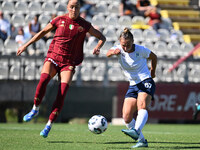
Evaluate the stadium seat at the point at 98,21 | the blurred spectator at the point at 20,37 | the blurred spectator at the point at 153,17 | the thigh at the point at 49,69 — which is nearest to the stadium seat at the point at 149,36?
the blurred spectator at the point at 153,17

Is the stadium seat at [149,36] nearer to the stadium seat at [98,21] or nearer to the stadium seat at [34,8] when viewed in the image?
the stadium seat at [98,21]

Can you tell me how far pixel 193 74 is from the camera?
16.4 meters

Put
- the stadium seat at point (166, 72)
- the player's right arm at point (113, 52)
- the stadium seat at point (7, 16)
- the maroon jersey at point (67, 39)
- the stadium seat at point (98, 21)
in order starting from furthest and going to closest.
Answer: the stadium seat at point (98, 21) → the stadium seat at point (7, 16) → the stadium seat at point (166, 72) → the maroon jersey at point (67, 39) → the player's right arm at point (113, 52)

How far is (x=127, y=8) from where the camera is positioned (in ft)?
68.9

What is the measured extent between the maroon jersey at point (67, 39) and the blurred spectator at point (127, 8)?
1255cm

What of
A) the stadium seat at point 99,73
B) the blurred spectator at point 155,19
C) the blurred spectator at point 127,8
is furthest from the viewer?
the blurred spectator at point 155,19

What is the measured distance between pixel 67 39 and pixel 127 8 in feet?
43.6

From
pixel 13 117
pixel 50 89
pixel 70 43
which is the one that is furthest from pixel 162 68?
pixel 70 43

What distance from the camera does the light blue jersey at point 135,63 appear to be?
773 centimetres

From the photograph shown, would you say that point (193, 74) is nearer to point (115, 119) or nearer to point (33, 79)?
point (115, 119)

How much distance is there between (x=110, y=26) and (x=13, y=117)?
20.0ft

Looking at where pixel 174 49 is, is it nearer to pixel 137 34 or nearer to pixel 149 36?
pixel 149 36

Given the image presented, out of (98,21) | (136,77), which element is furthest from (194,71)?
(136,77)

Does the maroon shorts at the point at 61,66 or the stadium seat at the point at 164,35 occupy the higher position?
the maroon shorts at the point at 61,66
